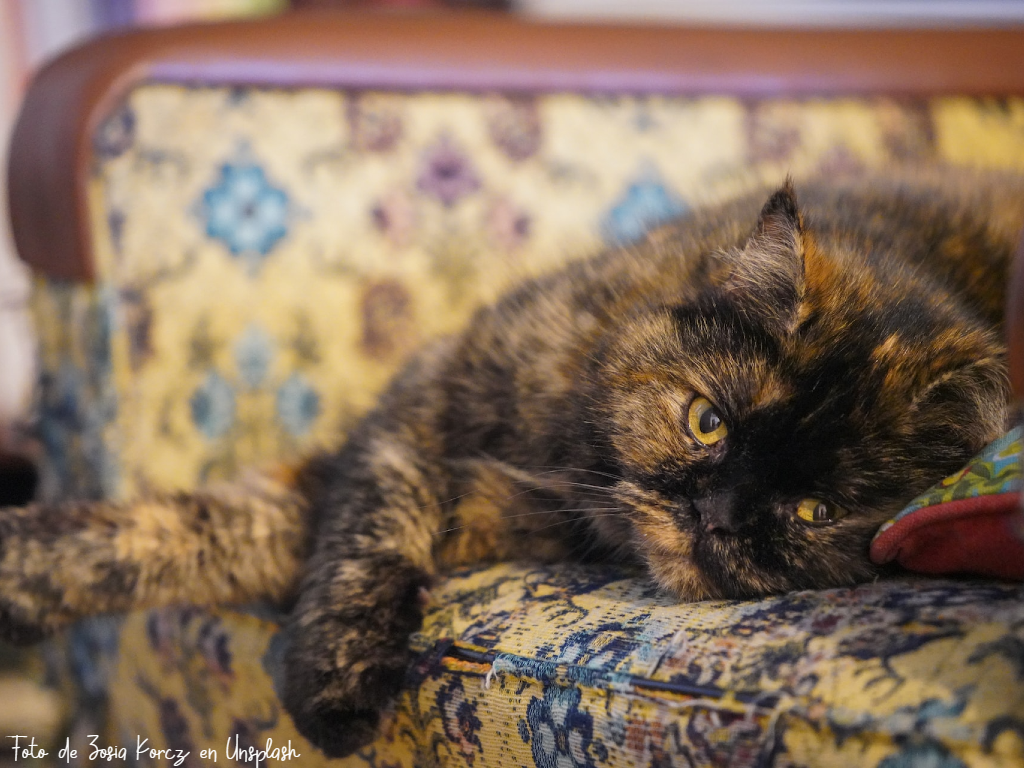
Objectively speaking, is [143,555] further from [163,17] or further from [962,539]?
[163,17]

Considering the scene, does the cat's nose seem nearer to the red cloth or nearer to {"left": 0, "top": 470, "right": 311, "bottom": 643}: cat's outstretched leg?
the red cloth

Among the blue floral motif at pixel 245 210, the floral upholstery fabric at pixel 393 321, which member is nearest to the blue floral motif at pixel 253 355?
the floral upholstery fabric at pixel 393 321

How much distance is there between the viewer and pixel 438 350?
1.31 meters

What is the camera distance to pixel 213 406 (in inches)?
62.5

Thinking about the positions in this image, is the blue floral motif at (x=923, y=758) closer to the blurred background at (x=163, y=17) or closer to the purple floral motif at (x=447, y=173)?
the purple floral motif at (x=447, y=173)

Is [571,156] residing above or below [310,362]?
above

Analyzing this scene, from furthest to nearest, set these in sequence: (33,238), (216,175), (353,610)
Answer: (216,175) < (33,238) < (353,610)

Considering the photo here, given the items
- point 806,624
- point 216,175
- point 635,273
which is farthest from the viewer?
point 216,175

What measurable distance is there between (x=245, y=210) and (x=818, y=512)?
1.12 metres

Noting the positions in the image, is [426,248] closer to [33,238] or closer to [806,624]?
[33,238]

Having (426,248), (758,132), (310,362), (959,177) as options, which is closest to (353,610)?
(310,362)

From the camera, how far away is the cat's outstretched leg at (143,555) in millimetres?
1084

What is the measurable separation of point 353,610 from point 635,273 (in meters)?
0.53

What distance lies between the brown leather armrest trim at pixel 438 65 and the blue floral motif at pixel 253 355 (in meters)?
0.28
